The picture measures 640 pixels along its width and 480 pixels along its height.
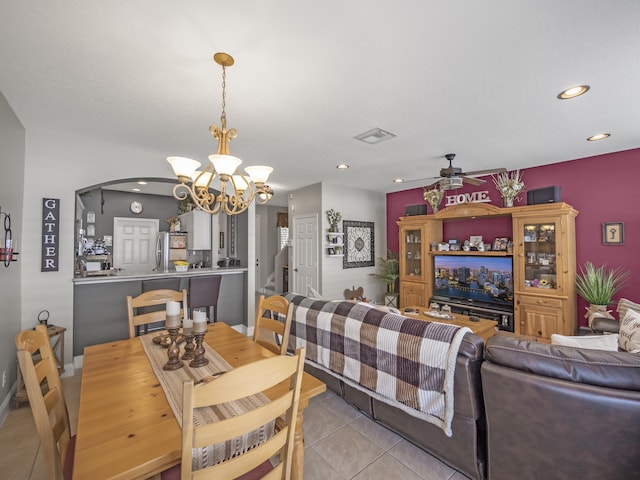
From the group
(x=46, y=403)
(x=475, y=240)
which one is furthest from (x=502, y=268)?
(x=46, y=403)

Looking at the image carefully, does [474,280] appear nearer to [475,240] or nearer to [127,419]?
[475,240]

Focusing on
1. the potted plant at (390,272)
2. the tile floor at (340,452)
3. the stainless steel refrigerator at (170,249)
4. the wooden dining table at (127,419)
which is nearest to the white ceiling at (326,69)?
the wooden dining table at (127,419)

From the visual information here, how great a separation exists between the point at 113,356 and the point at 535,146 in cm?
461

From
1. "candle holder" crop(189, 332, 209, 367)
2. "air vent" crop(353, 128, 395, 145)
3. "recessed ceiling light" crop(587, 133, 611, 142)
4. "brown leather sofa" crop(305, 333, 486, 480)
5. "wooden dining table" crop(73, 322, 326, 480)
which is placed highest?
"air vent" crop(353, 128, 395, 145)

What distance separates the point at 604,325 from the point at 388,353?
8.22ft

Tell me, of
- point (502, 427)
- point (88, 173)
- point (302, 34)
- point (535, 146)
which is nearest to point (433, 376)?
point (502, 427)

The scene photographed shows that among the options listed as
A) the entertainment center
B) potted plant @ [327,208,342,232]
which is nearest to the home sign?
the entertainment center

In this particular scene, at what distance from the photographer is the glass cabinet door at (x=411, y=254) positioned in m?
5.48

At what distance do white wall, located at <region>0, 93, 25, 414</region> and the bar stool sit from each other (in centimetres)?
162

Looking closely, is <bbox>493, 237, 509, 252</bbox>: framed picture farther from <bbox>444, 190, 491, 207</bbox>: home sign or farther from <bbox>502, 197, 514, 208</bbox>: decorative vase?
<bbox>444, 190, 491, 207</bbox>: home sign

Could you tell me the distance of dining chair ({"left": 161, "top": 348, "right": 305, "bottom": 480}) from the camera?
2.70 feet

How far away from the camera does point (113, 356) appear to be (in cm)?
176

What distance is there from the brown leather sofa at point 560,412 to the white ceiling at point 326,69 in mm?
1739

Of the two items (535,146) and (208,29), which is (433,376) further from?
(535,146)
